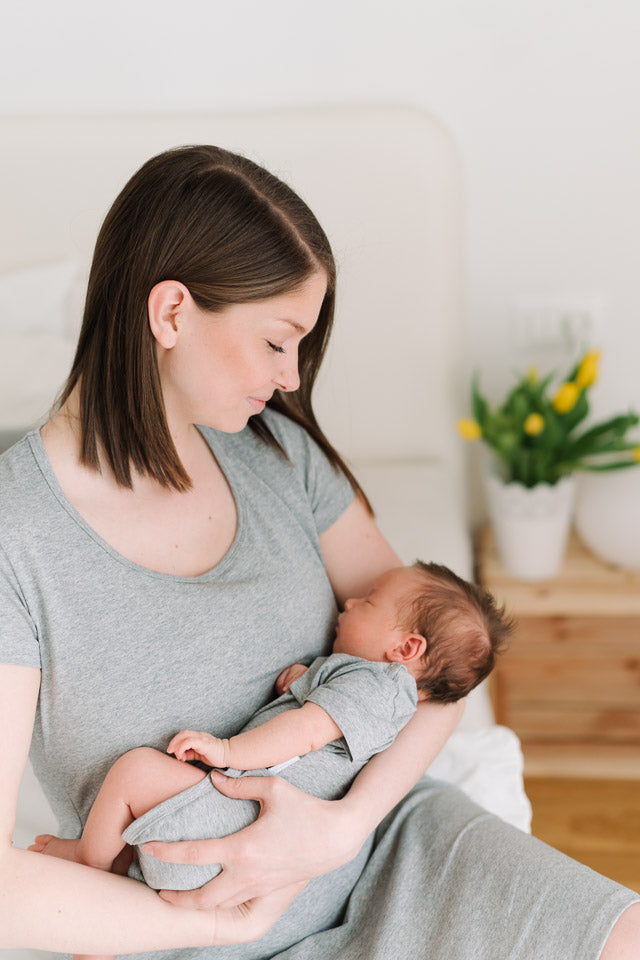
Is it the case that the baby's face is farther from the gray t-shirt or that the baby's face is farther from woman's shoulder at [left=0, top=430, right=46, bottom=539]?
woman's shoulder at [left=0, top=430, right=46, bottom=539]

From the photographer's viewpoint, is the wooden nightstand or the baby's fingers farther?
the wooden nightstand

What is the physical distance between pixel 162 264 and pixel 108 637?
0.39m

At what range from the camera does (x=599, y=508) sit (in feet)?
6.66

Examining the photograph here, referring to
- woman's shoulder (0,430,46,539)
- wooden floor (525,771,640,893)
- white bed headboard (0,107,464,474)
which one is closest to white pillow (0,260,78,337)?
white bed headboard (0,107,464,474)

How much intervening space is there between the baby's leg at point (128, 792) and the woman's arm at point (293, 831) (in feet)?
0.13

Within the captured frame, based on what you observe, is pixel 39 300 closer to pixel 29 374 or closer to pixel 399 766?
pixel 29 374

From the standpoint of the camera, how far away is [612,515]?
2006 mm

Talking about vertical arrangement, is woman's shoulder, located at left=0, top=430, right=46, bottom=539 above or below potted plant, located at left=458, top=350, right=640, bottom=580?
above

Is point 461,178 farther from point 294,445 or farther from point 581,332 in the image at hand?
point 294,445

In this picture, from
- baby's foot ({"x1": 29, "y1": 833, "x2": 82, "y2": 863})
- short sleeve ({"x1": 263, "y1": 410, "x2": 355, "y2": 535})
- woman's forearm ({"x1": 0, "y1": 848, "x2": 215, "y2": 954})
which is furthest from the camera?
short sleeve ({"x1": 263, "y1": 410, "x2": 355, "y2": 535})

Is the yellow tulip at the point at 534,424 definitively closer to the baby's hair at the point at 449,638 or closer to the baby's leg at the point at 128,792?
the baby's hair at the point at 449,638

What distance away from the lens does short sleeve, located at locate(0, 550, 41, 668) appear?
0.94 m

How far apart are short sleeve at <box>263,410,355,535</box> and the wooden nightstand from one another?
73 cm

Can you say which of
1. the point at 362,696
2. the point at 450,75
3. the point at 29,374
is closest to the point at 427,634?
the point at 362,696
